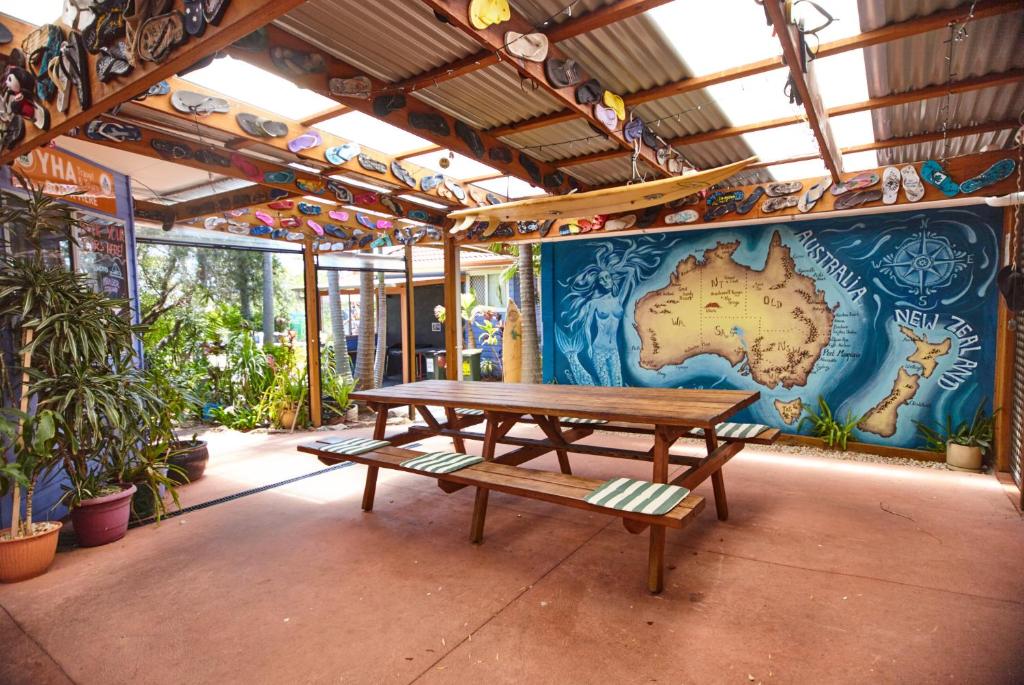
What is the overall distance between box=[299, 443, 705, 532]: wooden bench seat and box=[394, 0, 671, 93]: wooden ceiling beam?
6.96 feet

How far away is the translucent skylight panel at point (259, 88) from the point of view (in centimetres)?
313

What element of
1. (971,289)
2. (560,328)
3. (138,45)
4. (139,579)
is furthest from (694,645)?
(560,328)

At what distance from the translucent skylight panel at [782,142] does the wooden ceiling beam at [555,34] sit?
211cm

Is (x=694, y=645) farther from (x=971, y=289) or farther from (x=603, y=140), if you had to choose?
(x=971, y=289)

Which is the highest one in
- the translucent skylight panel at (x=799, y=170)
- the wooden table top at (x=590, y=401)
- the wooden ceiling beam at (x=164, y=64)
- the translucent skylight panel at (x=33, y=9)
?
the translucent skylight panel at (x=33, y=9)

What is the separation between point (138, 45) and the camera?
6.88 ft

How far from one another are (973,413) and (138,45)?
6335 mm

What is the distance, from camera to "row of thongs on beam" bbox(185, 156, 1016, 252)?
172 inches

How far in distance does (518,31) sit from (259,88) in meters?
1.71

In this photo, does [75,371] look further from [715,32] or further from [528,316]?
[528,316]

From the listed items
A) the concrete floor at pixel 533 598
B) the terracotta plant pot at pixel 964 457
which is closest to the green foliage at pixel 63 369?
the concrete floor at pixel 533 598

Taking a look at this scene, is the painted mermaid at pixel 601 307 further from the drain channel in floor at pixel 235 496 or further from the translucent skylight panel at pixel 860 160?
the drain channel in floor at pixel 235 496

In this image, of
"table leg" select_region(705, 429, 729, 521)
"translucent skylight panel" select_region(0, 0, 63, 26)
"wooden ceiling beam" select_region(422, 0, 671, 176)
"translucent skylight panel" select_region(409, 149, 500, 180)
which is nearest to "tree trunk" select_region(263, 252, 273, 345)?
"translucent skylight panel" select_region(409, 149, 500, 180)

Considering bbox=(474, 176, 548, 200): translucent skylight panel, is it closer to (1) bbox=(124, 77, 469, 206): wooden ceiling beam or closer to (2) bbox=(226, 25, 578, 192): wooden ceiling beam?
(2) bbox=(226, 25, 578, 192): wooden ceiling beam
